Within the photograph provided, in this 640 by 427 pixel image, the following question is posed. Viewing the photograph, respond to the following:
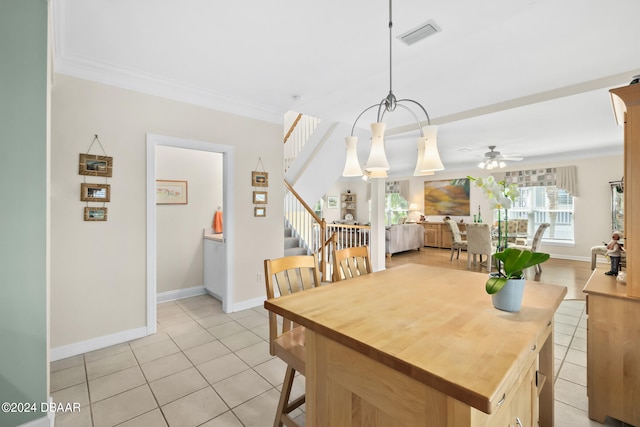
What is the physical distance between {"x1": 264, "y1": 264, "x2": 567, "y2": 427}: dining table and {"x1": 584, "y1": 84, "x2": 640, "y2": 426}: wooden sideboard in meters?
0.29

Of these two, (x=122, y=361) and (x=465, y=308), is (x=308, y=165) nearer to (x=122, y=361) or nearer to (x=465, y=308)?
(x=122, y=361)

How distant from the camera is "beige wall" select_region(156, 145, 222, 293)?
3.98 m

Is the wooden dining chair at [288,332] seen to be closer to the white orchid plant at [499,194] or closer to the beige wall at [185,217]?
the white orchid plant at [499,194]

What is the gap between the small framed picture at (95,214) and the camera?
2.58 m

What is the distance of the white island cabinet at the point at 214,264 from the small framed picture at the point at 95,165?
147 centimetres

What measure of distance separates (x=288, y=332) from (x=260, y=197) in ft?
7.38

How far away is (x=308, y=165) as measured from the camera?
5.36 metres

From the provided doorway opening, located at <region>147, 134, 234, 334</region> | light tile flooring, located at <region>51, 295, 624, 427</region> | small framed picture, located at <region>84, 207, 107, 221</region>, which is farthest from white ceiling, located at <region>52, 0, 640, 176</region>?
light tile flooring, located at <region>51, 295, 624, 427</region>

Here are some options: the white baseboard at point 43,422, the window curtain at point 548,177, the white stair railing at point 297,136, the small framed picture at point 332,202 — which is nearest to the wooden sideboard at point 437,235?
the window curtain at point 548,177

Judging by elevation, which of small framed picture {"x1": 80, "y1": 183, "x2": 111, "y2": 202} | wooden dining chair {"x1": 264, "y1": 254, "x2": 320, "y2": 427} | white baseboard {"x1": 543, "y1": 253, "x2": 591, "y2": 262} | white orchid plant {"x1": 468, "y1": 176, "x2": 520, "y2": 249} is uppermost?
small framed picture {"x1": 80, "y1": 183, "x2": 111, "y2": 202}

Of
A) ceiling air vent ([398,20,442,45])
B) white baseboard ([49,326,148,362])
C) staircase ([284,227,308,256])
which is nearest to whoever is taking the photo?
ceiling air vent ([398,20,442,45])

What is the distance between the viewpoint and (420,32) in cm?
212

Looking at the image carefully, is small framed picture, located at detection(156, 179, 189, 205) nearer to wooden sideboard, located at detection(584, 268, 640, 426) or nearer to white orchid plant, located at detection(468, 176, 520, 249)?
white orchid plant, located at detection(468, 176, 520, 249)

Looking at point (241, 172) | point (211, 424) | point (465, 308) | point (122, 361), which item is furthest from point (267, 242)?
point (465, 308)
